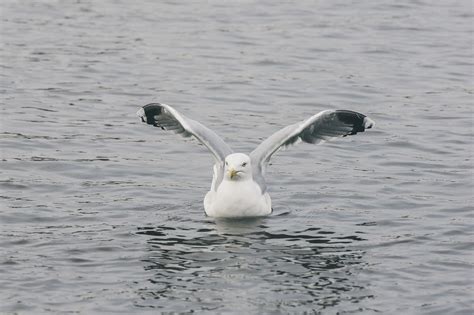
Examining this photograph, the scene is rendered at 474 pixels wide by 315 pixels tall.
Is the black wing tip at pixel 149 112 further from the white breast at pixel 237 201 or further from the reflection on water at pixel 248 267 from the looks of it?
the reflection on water at pixel 248 267

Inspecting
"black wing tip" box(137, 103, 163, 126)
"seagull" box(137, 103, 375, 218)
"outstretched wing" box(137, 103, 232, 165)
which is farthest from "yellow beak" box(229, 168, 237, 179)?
"black wing tip" box(137, 103, 163, 126)

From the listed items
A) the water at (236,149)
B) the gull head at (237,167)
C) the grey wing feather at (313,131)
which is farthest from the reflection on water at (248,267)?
the grey wing feather at (313,131)

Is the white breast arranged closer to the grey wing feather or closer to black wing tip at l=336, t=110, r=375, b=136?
the grey wing feather

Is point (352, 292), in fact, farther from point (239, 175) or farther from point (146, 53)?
point (146, 53)

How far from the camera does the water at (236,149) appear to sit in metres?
14.8

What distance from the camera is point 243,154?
57.9 feet

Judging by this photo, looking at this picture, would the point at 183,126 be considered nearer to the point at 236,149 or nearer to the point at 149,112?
the point at 149,112

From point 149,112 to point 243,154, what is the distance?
6.83ft

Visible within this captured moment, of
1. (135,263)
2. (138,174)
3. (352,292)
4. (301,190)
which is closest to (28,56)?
(138,174)

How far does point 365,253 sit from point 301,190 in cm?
311

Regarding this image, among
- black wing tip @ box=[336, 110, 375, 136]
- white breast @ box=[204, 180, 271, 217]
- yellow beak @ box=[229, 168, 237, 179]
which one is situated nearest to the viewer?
yellow beak @ box=[229, 168, 237, 179]

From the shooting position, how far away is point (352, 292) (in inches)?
579

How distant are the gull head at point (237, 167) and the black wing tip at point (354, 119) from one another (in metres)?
1.60

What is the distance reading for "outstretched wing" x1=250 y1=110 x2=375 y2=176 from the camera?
18.1m
